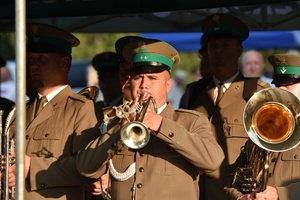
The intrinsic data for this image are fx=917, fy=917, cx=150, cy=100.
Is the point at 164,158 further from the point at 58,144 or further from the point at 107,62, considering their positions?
the point at 107,62

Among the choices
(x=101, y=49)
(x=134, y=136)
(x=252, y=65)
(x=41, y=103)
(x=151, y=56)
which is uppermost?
(x=101, y=49)

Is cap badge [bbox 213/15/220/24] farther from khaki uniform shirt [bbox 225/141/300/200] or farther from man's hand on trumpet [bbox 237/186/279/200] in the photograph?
man's hand on trumpet [bbox 237/186/279/200]

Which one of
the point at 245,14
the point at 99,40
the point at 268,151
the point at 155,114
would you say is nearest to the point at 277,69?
the point at 268,151

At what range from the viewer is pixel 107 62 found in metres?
9.95

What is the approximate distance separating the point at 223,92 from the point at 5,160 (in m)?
2.24

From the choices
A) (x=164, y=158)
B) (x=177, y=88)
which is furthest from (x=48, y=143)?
(x=177, y=88)

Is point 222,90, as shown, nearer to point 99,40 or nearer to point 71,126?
point 71,126

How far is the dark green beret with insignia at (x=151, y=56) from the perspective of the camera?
6.65 metres

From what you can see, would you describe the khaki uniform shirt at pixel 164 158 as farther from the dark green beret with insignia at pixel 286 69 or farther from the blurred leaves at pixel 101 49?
the blurred leaves at pixel 101 49

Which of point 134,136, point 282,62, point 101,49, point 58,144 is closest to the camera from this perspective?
point 134,136

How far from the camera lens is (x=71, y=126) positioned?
22.9 feet

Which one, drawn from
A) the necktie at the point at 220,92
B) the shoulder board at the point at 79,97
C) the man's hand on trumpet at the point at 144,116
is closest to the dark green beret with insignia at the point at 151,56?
the man's hand on trumpet at the point at 144,116

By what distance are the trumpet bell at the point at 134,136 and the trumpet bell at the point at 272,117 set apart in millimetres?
838

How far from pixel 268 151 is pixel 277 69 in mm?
873
